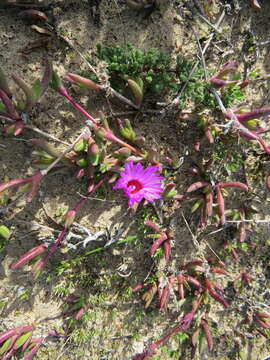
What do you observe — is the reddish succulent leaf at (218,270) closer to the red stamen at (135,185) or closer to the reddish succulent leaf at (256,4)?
the red stamen at (135,185)

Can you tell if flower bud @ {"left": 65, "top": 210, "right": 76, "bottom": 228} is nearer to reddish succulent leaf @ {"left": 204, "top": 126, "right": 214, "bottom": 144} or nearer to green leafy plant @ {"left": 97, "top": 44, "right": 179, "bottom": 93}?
green leafy plant @ {"left": 97, "top": 44, "right": 179, "bottom": 93}

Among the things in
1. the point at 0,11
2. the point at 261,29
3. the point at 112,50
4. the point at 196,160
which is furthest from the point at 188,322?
the point at 0,11

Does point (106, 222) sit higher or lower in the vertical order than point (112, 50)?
lower

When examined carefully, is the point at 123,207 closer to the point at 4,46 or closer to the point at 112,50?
the point at 112,50

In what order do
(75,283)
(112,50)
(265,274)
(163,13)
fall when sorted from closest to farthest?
(112,50) < (163,13) < (75,283) < (265,274)

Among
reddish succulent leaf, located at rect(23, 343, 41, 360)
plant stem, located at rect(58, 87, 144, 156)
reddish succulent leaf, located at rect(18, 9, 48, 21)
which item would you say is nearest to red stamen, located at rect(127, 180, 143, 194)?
plant stem, located at rect(58, 87, 144, 156)

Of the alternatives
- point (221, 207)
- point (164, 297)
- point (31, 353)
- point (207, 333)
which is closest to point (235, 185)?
point (221, 207)
